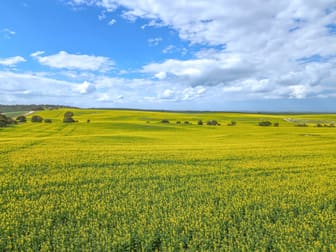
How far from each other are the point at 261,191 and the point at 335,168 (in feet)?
27.2

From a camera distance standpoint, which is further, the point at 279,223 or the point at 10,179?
the point at 10,179

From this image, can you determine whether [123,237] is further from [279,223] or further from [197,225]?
[279,223]

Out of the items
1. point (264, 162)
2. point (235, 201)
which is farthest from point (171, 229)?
point (264, 162)

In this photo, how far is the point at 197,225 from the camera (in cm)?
748

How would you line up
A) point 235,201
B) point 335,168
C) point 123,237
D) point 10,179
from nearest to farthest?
1. point 123,237
2. point 235,201
3. point 10,179
4. point 335,168

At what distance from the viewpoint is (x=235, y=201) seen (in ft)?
31.1

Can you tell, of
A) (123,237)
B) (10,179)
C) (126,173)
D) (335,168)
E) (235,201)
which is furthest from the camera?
(335,168)

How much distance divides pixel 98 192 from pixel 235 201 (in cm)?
593

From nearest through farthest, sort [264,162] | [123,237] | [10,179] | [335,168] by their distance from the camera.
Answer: [123,237]
[10,179]
[335,168]
[264,162]

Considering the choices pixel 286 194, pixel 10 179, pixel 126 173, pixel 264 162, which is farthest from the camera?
pixel 264 162

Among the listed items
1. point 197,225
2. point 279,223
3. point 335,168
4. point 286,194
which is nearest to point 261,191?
point 286,194

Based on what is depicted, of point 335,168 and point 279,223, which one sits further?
point 335,168

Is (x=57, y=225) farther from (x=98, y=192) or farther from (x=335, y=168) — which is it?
(x=335, y=168)

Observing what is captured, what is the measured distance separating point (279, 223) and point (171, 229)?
139 inches
